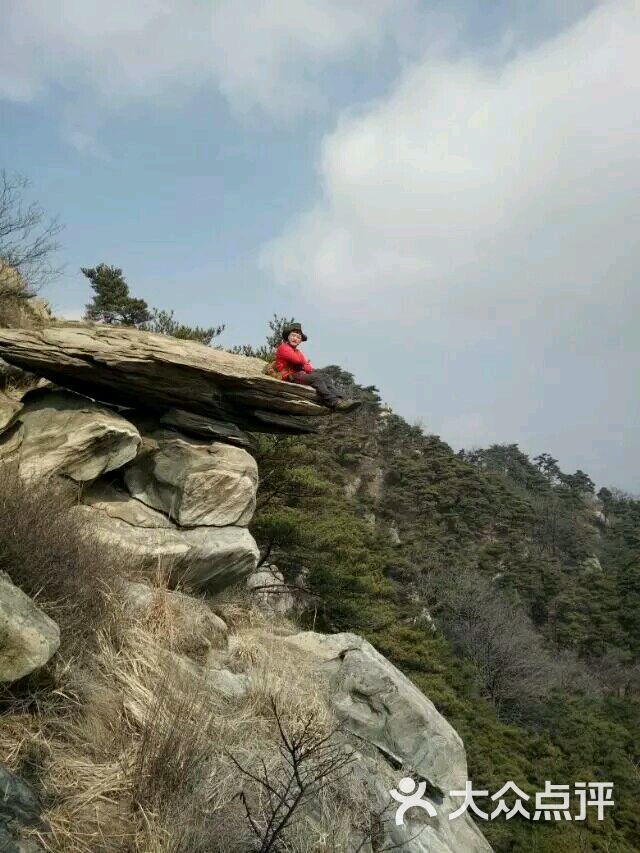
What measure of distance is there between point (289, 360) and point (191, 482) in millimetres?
2247

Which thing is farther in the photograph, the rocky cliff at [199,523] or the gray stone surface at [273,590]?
the gray stone surface at [273,590]

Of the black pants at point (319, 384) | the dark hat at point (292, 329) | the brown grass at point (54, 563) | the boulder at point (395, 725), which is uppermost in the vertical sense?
the dark hat at point (292, 329)

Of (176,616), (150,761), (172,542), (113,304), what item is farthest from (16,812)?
(113,304)

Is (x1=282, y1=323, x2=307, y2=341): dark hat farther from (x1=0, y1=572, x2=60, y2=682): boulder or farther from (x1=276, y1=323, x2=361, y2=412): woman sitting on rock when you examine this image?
(x1=0, y1=572, x2=60, y2=682): boulder

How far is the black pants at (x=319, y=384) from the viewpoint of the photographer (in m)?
8.17

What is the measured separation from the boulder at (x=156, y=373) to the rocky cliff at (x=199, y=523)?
0.08 feet

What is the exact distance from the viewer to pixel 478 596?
31.1 m

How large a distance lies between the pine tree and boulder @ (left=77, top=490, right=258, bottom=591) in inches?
600

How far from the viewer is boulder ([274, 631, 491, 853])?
264 inches

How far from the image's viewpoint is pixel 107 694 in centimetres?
378

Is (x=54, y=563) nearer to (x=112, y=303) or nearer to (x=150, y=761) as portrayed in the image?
(x=150, y=761)

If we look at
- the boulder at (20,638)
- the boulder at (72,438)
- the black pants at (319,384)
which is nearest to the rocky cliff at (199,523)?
the boulder at (72,438)

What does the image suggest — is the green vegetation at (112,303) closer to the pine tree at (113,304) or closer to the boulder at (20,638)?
the pine tree at (113,304)

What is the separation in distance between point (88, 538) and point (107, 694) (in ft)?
6.27
